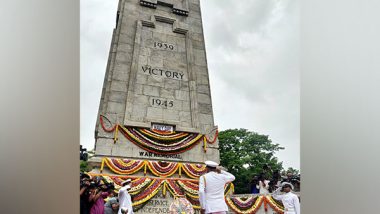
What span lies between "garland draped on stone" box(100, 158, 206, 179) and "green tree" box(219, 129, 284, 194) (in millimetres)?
20088

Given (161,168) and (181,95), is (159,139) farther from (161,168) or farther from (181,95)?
(181,95)

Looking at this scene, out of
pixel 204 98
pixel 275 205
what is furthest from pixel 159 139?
pixel 275 205

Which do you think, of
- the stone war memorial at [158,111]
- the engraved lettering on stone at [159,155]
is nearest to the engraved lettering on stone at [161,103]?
the stone war memorial at [158,111]

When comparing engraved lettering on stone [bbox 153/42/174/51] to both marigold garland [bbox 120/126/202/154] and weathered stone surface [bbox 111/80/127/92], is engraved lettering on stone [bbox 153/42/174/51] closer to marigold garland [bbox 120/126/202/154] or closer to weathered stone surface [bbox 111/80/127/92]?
weathered stone surface [bbox 111/80/127/92]

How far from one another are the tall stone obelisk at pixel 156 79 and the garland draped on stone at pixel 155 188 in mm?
1102

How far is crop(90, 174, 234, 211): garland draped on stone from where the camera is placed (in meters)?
10.2

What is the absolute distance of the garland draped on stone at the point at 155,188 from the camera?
1022cm

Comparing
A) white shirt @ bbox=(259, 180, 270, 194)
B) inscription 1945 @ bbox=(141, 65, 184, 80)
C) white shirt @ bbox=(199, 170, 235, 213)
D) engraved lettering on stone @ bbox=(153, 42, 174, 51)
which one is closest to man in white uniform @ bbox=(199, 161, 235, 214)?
white shirt @ bbox=(199, 170, 235, 213)

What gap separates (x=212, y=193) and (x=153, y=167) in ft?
18.8

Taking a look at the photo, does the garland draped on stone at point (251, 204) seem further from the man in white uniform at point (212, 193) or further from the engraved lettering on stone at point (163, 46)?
the engraved lettering on stone at point (163, 46)

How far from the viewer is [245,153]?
1335 inches
